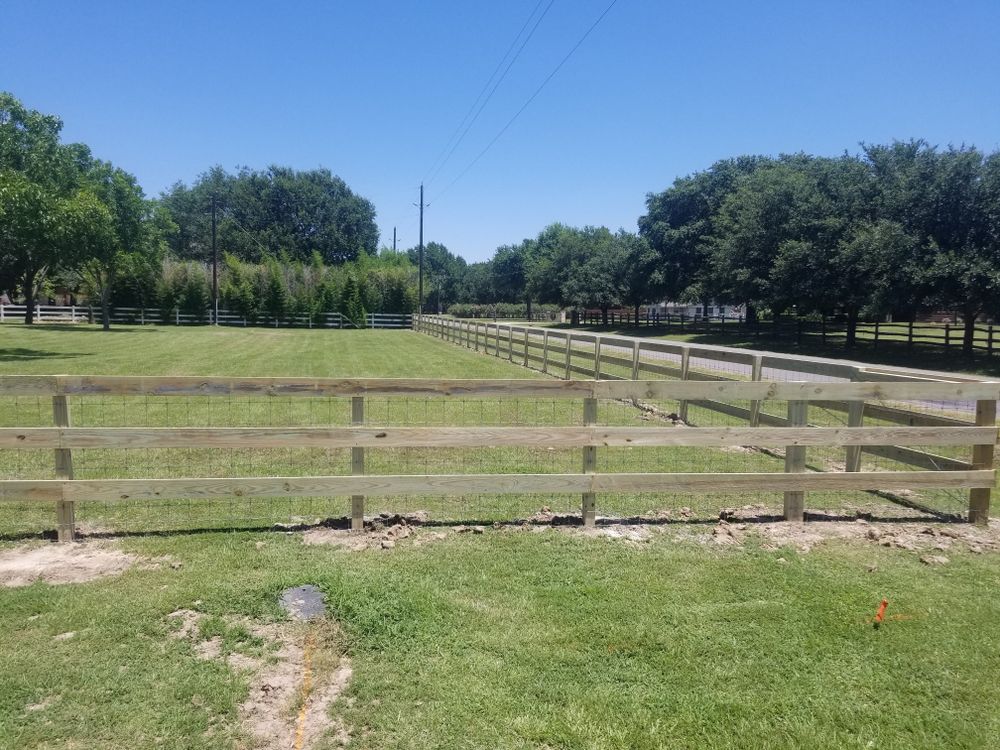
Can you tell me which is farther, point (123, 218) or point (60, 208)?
point (123, 218)

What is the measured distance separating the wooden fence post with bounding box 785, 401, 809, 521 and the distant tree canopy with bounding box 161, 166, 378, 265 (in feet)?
275

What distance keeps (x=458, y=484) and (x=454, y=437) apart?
34cm

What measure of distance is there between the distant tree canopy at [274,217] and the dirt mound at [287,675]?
84.8m

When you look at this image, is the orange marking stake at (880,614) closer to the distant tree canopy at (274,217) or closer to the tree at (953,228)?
the tree at (953,228)

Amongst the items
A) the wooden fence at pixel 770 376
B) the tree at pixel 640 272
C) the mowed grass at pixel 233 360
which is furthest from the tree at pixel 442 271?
the wooden fence at pixel 770 376

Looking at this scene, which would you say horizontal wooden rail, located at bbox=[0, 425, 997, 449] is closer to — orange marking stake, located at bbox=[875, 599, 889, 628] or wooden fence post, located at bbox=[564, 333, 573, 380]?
orange marking stake, located at bbox=[875, 599, 889, 628]

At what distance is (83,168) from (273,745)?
4573cm

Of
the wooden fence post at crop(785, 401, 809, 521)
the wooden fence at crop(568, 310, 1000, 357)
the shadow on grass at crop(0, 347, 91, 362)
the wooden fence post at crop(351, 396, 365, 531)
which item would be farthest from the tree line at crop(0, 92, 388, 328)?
the wooden fence at crop(568, 310, 1000, 357)

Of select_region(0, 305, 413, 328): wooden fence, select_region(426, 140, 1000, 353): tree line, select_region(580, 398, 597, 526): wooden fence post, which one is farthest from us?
select_region(0, 305, 413, 328): wooden fence

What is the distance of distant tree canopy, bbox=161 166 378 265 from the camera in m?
85.3

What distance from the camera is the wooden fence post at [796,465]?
5.70 m

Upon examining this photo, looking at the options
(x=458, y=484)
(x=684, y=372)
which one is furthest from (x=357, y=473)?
(x=684, y=372)

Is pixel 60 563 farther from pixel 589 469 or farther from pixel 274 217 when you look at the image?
pixel 274 217

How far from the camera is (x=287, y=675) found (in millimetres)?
3299
